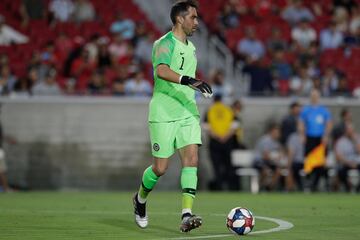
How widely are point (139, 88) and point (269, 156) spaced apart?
137 inches

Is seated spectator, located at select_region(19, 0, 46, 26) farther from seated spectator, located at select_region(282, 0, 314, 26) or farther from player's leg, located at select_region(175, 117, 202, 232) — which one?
player's leg, located at select_region(175, 117, 202, 232)

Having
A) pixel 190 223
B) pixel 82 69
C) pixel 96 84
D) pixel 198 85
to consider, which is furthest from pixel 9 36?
pixel 190 223

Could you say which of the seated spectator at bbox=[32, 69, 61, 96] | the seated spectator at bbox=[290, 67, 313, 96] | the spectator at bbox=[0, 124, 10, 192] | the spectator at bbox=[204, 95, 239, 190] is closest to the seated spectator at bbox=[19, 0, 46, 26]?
the seated spectator at bbox=[32, 69, 61, 96]

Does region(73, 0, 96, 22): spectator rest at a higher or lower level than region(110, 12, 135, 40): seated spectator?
higher

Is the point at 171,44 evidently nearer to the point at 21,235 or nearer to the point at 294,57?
the point at 21,235

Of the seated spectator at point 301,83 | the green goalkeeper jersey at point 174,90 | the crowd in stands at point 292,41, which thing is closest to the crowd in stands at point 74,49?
the crowd in stands at point 292,41

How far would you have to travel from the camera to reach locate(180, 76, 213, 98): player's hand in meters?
10.5

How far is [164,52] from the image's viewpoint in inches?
438

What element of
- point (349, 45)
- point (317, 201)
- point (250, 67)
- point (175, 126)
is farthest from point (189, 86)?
point (349, 45)

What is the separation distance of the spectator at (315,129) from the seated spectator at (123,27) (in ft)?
19.4

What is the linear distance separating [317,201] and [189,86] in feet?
25.4

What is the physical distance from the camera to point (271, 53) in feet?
85.0

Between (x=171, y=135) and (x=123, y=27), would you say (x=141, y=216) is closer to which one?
(x=171, y=135)

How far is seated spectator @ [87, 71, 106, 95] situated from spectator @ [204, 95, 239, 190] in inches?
107
